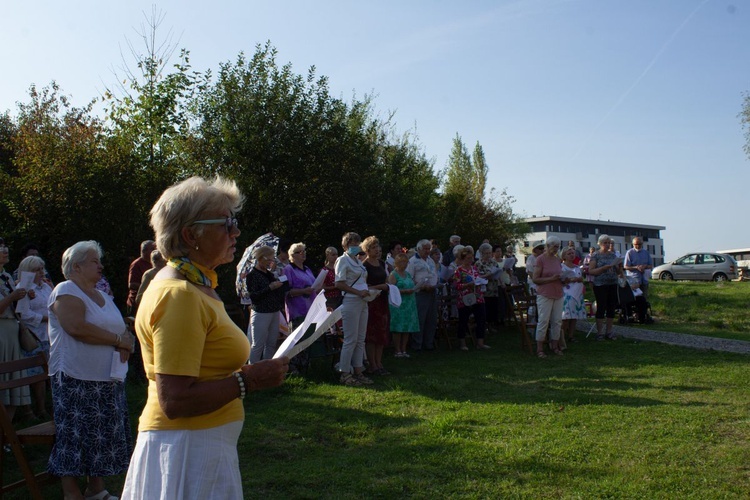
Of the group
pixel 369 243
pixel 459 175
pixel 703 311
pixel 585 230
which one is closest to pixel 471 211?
pixel 459 175

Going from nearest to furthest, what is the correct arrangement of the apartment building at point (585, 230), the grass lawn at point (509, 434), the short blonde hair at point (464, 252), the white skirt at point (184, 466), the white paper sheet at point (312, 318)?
the white skirt at point (184, 466)
the white paper sheet at point (312, 318)
the grass lawn at point (509, 434)
the short blonde hair at point (464, 252)
the apartment building at point (585, 230)

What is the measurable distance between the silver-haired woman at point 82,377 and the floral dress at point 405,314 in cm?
702

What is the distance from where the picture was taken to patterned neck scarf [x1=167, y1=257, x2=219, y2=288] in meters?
2.30

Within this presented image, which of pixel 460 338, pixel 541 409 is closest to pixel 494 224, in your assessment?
pixel 460 338

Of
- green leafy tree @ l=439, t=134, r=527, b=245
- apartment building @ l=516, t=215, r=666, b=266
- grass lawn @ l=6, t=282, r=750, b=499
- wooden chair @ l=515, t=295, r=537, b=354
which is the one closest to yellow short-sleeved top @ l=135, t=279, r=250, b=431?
grass lawn @ l=6, t=282, r=750, b=499

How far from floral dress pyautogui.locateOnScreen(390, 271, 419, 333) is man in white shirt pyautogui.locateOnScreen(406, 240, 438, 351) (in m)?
0.58

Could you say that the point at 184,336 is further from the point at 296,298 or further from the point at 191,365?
the point at 296,298

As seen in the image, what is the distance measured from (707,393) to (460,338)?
5228 mm

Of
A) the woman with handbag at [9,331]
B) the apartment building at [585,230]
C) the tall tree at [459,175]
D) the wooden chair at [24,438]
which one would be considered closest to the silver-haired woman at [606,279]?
the woman with handbag at [9,331]

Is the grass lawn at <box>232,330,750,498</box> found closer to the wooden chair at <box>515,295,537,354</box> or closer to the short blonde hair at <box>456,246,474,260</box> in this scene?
the wooden chair at <box>515,295,537,354</box>

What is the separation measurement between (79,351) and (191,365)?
2958 mm

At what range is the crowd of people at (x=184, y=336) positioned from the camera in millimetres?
2254

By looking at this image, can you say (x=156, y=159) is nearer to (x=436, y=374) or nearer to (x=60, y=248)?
(x=60, y=248)

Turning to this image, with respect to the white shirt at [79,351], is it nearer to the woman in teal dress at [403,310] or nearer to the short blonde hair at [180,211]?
the short blonde hair at [180,211]
